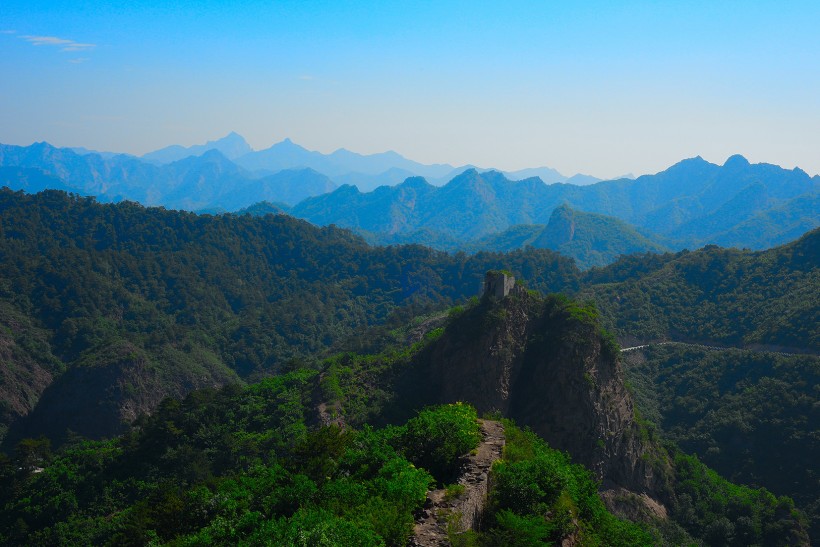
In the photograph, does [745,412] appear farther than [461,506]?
Yes

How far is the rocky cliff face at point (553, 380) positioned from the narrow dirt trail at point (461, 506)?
13258 millimetres

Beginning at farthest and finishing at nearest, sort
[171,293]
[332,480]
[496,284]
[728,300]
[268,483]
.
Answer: [171,293], [728,300], [496,284], [268,483], [332,480]

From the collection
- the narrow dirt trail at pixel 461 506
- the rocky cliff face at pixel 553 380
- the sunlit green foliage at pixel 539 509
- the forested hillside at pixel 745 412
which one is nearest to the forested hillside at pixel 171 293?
the forested hillside at pixel 745 412

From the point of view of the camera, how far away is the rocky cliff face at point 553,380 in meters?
26.5

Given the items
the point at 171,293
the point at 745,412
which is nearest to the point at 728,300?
the point at 745,412

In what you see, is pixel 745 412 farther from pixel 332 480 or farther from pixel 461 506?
pixel 332 480

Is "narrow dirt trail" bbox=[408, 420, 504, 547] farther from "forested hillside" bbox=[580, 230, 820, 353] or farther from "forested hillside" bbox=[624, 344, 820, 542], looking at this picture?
"forested hillside" bbox=[580, 230, 820, 353]

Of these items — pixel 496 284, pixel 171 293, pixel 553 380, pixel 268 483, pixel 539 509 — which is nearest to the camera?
pixel 539 509

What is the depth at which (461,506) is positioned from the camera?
11.3 meters

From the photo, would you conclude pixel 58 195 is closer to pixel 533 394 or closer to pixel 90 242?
pixel 90 242

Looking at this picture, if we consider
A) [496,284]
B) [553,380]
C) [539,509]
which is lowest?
[553,380]

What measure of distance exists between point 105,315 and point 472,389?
156ft

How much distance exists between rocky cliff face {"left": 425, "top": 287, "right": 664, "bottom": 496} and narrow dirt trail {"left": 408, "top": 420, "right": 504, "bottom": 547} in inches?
522

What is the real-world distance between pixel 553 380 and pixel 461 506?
17.2m
